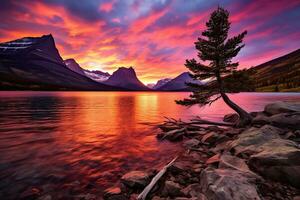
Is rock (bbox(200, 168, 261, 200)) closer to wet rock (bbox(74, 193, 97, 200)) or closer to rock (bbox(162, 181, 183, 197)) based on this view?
rock (bbox(162, 181, 183, 197))

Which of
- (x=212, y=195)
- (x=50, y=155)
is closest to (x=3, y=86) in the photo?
(x=50, y=155)

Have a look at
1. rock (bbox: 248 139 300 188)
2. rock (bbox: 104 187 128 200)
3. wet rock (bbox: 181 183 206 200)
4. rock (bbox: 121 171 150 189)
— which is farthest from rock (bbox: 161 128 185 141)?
rock (bbox: 104 187 128 200)

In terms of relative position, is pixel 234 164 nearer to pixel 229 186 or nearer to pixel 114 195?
pixel 229 186

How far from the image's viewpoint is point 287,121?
12.8 meters

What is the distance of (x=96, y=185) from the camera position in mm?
8641

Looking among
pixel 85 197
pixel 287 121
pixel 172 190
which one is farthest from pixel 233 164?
pixel 287 121

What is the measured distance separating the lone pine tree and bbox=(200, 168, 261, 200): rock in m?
12.0

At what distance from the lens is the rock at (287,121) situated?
A: 1213 centimetres

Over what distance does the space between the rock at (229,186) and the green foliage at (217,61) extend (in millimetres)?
12253

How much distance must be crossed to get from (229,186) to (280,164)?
2828 mm

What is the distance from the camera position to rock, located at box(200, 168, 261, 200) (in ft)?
16.7

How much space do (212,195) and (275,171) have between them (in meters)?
3.05

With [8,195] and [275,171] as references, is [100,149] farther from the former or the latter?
[275,171]

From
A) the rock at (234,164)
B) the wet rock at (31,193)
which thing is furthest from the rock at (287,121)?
the wet rock at (31,193)
